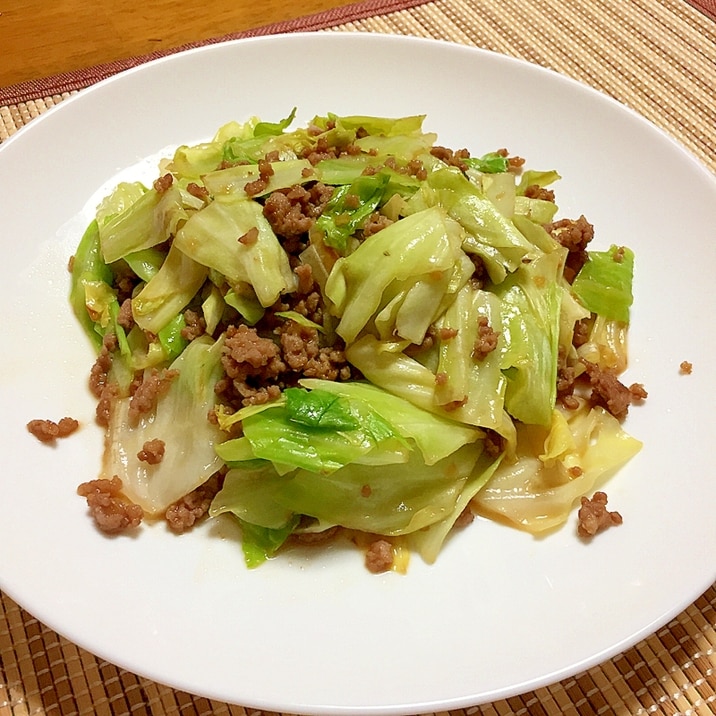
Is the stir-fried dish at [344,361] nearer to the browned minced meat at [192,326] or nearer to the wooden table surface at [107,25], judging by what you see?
the browned minced meat at [192,326]

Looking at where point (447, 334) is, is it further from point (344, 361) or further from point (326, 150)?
point (326, 150)

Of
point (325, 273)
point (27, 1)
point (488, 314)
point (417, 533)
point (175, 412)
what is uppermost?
point (488, 314)

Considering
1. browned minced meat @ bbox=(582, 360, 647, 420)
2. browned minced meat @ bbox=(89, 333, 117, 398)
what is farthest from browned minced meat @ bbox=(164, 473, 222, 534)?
browned minced meat @ bbox=(582, 360, 647, 420)

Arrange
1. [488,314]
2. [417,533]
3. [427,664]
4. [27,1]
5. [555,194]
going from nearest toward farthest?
[427,664] → [417,533] → [488,314] → [555,194] → [27,1]

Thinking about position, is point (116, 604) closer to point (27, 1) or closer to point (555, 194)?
point (555, 194)

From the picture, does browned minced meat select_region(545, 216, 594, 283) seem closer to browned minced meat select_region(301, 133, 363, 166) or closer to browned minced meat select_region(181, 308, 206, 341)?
browned minced meat select_region(301, 133, 363, 166)

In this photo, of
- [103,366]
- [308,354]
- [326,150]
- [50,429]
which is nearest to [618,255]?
[326,150]

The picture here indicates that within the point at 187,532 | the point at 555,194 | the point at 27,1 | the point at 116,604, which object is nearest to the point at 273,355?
the point at 187,532
